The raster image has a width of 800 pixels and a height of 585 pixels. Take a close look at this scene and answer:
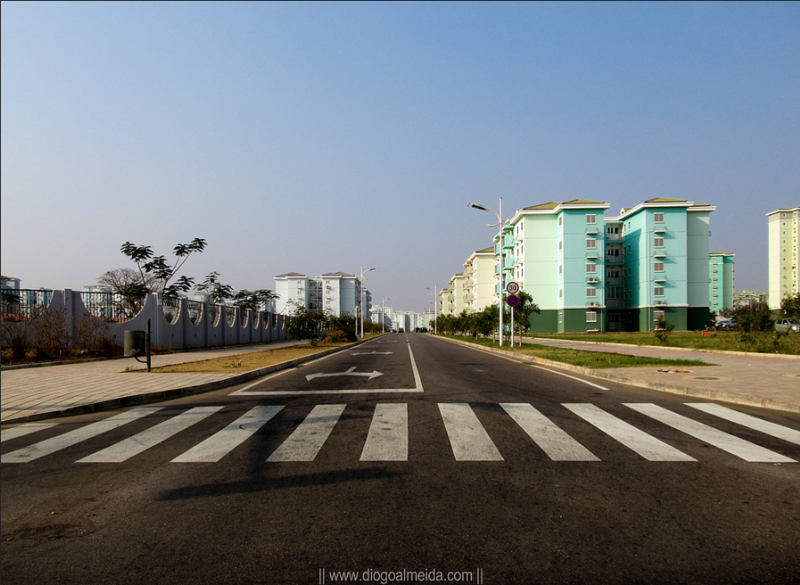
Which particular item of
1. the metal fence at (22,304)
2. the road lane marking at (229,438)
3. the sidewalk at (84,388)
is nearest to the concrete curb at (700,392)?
the road lane marking at (229,438)

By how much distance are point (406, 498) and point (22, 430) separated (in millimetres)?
6471

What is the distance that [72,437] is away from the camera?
7223mm

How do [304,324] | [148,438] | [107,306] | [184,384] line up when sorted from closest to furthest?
[148,438] < [184,384] < [107,306] < [304,324]

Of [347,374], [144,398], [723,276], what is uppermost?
[723,276]

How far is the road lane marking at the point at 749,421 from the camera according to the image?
709cm

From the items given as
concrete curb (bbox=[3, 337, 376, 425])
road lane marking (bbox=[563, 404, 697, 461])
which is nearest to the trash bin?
concrete curb (bbox=[3, 337, 376, 425])

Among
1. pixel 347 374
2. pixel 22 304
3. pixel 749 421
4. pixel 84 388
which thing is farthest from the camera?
pixel 22 304

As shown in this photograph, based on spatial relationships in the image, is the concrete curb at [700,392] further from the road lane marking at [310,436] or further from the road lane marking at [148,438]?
the road lane marking at [148,438]

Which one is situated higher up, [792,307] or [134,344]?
[792,307]

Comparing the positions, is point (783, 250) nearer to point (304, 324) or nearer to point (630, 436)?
point (304, 324)

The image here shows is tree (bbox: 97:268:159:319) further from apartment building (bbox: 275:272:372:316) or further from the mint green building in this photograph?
apartment building (bbox: 275:272:372:316)

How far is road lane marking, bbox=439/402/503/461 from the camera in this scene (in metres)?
5.95

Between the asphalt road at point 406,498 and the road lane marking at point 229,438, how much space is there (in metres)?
0.05

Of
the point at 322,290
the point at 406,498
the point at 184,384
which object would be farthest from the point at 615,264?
the point at 322,290
